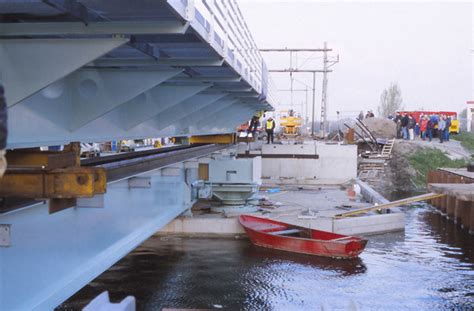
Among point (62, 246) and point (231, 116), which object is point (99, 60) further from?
point (231, 116)

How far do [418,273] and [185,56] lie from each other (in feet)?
39.2

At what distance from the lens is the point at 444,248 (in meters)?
20.8

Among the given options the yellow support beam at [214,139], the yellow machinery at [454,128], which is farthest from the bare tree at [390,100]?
the yellow support beam at [214,139]

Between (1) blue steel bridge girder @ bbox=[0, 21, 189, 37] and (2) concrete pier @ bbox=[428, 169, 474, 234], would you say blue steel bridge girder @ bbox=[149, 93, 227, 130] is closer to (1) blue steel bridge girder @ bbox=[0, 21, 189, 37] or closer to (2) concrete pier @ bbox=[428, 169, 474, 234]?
(1) blue steel bridge girder @ bbox=[0, 21, 189, 37]

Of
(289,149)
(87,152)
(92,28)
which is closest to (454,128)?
Answer: (289,149)

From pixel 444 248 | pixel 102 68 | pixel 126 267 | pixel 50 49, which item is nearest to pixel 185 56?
pixel 102 68

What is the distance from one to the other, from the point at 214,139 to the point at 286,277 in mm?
10002

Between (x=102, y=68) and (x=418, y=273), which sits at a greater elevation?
(x=102, y=68)

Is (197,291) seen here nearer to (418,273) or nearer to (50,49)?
(418,273)

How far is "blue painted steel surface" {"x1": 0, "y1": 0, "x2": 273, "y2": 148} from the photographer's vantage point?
17.5 ft

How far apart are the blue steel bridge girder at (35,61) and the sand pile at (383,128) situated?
1852 inches

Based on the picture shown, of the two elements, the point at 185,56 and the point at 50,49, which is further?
the point at 185,56

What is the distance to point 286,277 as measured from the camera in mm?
16797

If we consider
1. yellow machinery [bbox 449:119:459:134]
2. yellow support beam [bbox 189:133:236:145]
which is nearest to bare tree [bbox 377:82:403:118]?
yellow machinery [bbox 449:119:459:134]
